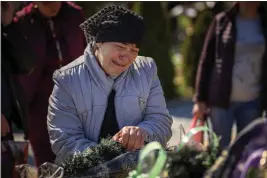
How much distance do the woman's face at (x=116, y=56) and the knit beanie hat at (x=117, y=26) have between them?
0.03 metres

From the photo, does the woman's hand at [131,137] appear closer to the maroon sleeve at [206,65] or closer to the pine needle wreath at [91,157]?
the pine needle wreath at [91,157]

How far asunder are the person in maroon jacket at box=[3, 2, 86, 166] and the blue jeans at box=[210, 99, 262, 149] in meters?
1.12

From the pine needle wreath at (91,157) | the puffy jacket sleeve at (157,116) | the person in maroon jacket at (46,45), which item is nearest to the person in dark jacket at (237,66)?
the person in maroon jacket at (46,45)

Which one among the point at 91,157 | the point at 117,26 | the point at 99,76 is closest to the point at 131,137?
the point at 91,157

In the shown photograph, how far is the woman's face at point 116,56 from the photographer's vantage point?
3.49m

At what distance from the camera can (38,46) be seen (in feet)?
17.4

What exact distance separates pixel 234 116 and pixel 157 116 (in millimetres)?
1984

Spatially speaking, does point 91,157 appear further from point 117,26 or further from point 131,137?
point 117,26

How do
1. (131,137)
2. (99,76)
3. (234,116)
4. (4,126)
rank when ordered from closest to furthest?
(131,137) < (99,76) < (4,126) < (234,116)

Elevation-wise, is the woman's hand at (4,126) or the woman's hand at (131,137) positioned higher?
the woman's hand at (131,137)

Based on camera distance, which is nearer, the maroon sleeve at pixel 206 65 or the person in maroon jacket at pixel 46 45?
the person in maroon jacket at pixel 46 45

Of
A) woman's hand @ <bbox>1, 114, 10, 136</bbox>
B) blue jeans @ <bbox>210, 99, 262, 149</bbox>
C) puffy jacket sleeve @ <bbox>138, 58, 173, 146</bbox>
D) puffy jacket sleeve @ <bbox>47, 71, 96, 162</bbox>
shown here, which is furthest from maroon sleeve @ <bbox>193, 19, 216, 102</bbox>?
puffy jacket sleeve @ <bbox>47, 71, 96, 162</bbox>

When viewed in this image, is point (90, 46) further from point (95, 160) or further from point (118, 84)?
point (95, 160)

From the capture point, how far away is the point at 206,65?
5570mm
